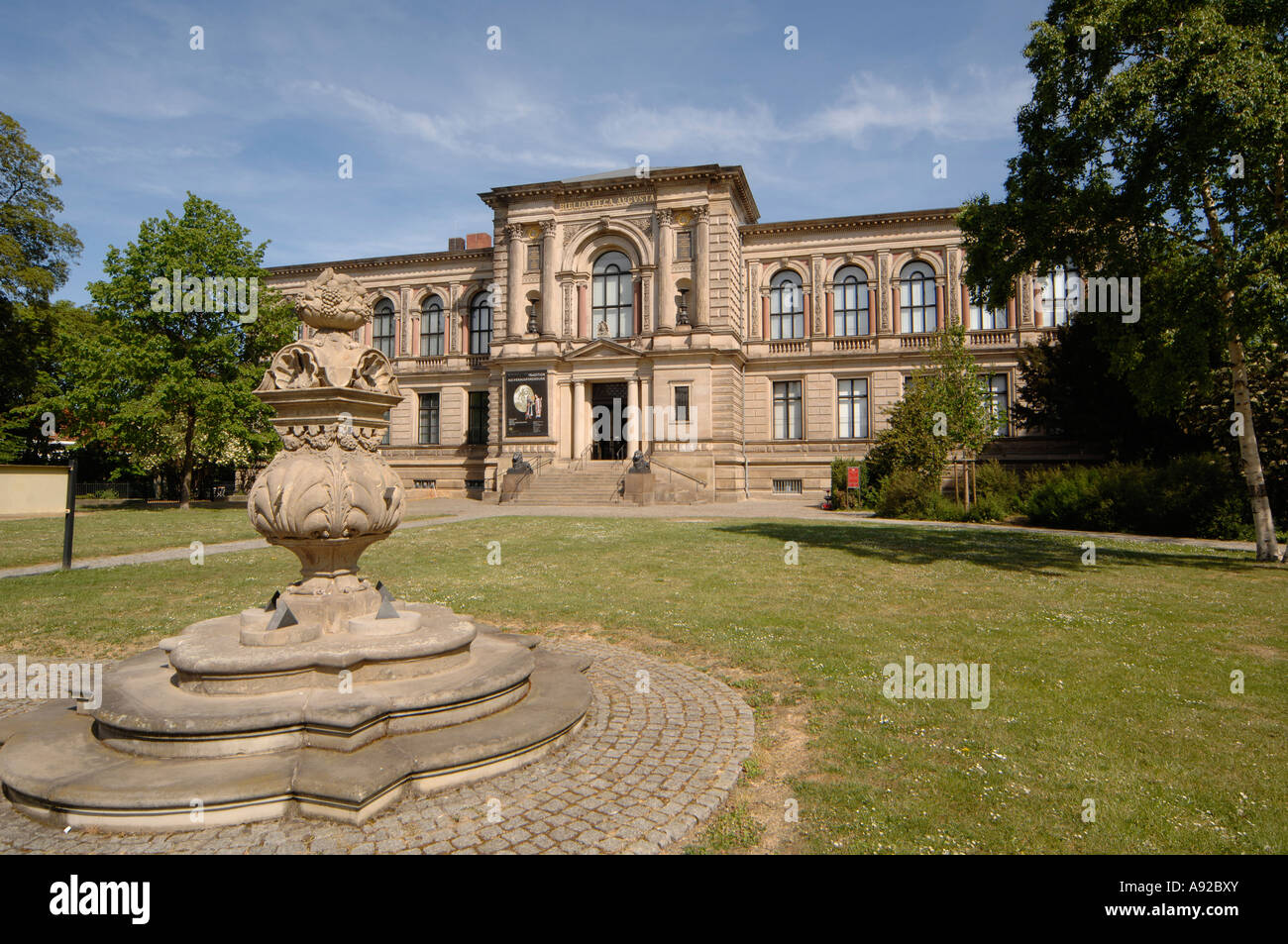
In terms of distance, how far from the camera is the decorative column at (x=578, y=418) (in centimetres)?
3788

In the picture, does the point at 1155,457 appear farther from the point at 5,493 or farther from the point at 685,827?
the point at 5,493

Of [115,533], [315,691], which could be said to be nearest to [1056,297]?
[315,691]

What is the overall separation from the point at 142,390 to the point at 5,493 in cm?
2029

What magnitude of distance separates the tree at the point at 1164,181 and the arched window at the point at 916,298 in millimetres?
23435

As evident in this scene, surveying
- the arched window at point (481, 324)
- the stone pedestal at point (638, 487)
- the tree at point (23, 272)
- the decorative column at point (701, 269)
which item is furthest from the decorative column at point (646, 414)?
the tree at point (23, 272)

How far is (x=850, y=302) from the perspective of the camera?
3878cm

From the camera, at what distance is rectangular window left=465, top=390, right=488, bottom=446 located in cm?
4281

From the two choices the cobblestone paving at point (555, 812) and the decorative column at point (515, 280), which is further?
the decorative column at point (515, 280)

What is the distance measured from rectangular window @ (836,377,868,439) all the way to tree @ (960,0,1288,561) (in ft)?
74.3

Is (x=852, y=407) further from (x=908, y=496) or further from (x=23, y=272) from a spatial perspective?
(x=23, y=272)

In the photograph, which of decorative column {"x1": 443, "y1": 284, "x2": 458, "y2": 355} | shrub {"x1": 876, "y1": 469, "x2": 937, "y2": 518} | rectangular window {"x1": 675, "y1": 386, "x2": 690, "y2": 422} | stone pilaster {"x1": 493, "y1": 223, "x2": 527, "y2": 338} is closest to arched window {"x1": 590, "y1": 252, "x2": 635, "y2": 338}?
stone pilaster {"x1": 493, "y1": 223, "x2": 527, "y2": 338}

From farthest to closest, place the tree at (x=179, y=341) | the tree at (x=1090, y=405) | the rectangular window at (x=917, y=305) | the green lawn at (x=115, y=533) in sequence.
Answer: the rectangular window at (x=917, y=305), the tree at (x=179, y=341), the tree at (x=1090, y=405), the green lawn at (x=115, y=533)

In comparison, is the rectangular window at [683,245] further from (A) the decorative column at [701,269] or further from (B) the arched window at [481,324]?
(B) the arched window at [481,324]
